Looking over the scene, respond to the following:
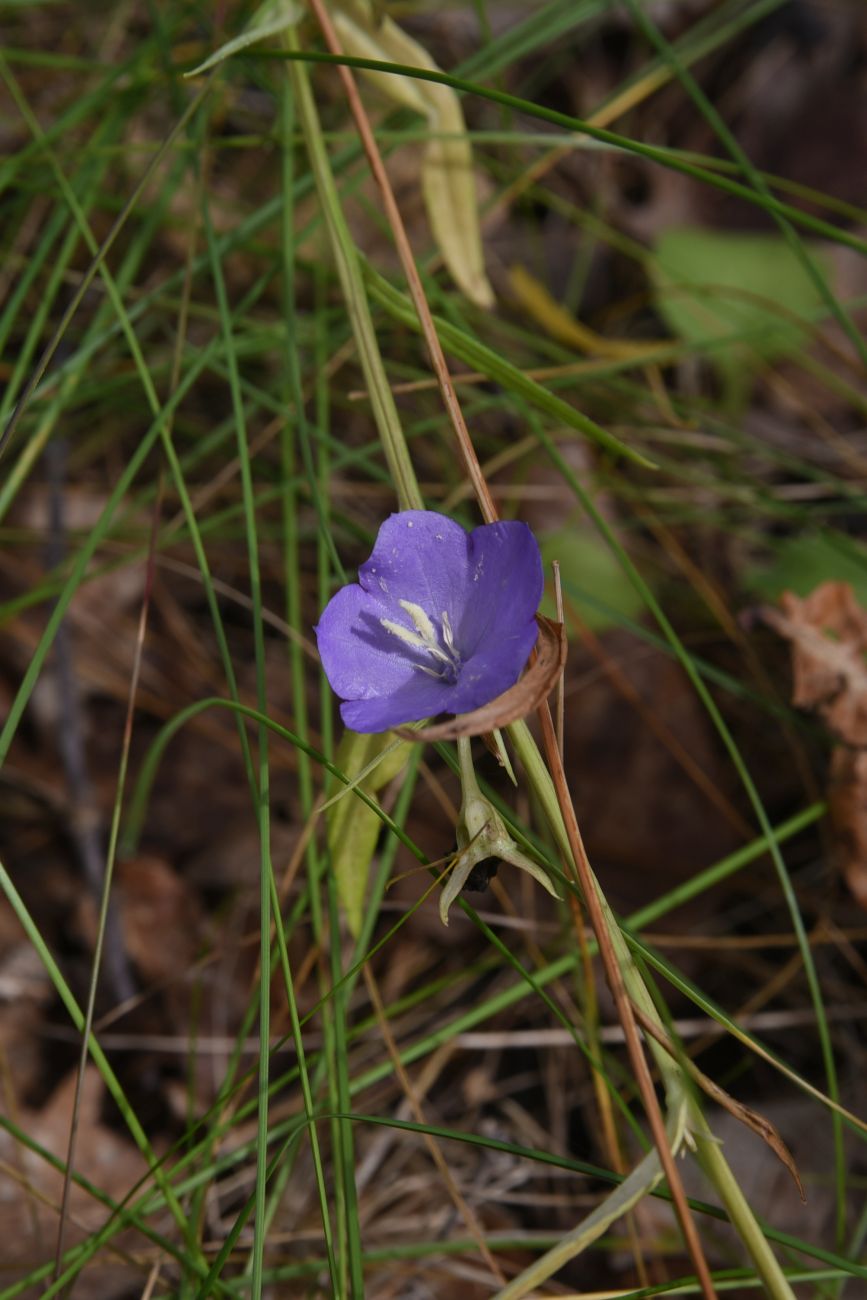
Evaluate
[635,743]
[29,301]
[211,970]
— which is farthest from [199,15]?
[211,970]

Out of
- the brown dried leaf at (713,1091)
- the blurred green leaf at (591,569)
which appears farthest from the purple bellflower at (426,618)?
the blurred green leaf at (591,569)

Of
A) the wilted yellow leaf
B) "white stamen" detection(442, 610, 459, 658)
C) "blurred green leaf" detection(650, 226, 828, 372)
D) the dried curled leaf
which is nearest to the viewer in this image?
"white stamen" detection(442, 610, 459, 658)

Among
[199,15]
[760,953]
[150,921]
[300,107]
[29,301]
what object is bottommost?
[760,953]

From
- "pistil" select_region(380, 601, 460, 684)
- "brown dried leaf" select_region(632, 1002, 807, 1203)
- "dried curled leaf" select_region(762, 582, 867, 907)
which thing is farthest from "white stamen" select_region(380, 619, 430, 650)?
"dried curled leaf" select_region(762, 582, 867, 907)

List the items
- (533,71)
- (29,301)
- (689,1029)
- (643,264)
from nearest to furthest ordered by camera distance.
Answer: (689,1029), (29,301), (643,264), (533,71)

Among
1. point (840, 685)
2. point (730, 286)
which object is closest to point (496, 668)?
point (840, 685)

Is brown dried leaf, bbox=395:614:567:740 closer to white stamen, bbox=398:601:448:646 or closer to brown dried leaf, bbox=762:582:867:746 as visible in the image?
white stamen, bbox=398:601:448:646

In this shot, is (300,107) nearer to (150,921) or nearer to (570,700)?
(570,700)

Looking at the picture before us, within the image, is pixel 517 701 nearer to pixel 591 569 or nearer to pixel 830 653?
pixel 830 653
